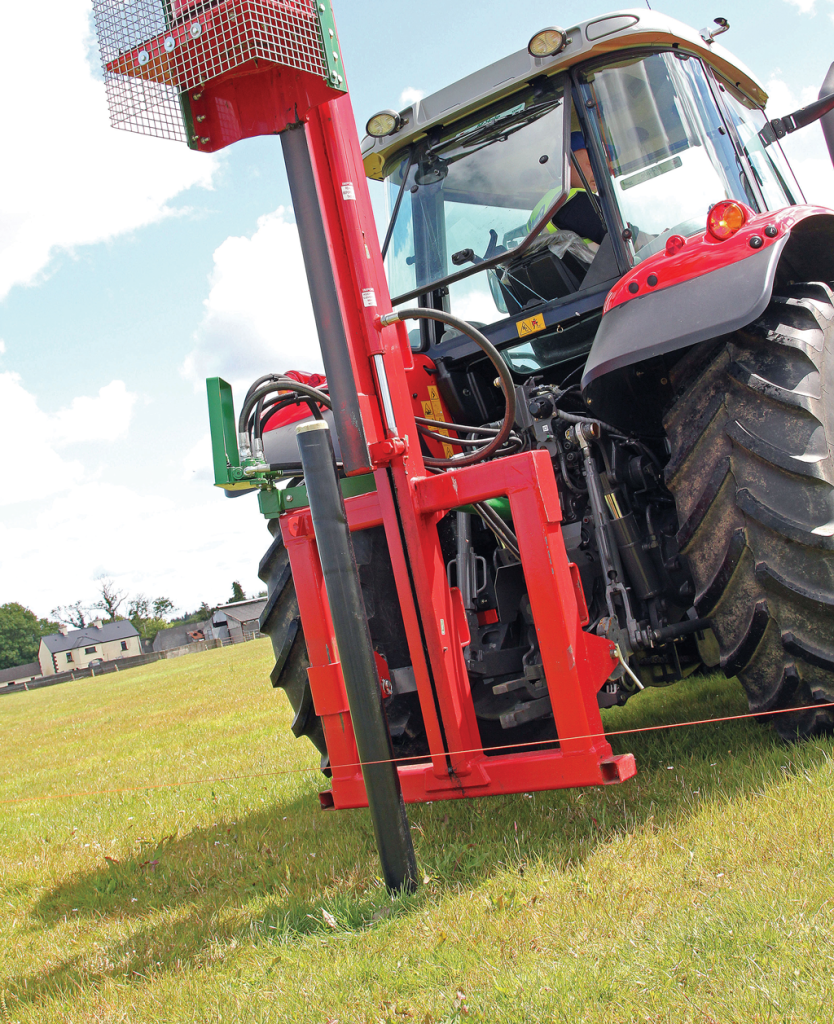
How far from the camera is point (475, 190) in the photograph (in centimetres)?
388

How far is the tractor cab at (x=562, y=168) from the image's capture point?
11.5 ft

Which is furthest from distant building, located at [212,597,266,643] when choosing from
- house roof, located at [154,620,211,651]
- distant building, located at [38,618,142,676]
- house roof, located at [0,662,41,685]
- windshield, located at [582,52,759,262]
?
windshield, located at [582,52,759,262]

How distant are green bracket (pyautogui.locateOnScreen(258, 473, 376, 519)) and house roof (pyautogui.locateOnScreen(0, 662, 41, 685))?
86.0m

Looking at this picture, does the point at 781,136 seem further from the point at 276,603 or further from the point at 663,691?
the point at 276,603

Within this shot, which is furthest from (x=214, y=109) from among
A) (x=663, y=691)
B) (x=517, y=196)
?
(x=663, y=691)

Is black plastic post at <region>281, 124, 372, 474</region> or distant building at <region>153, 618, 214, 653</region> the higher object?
black plastic post at <region>281, 124, 372, 474</region>

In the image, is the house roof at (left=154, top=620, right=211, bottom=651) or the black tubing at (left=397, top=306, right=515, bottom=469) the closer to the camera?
the black tubing at (left=397, top=306, right=515, bottom=469)

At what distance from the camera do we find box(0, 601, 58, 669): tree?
305 ft

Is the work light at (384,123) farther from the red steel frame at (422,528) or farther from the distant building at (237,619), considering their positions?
the distant building at (237,619)

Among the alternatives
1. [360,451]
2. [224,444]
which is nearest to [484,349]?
[360,451]

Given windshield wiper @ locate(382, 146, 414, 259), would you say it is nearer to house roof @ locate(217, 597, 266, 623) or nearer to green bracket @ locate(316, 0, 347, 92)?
green bracket @ locate(316, 0, 347, 92)

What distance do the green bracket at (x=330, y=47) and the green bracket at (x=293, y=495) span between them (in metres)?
1.18

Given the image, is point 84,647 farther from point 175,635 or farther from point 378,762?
point 378,762

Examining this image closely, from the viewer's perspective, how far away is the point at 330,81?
2.56 metres
